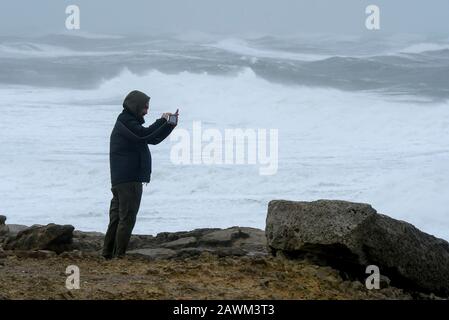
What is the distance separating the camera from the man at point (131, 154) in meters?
7.77

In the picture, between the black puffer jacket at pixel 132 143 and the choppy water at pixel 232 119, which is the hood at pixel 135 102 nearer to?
the black puffer jacket at pixel 132 143

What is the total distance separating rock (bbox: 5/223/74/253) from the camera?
8.59m

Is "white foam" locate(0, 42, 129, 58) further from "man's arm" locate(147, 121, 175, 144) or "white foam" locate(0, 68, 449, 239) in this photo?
"man's arm" locate(147, 121, 175, 144)

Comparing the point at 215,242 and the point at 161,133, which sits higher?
the point at 161,133

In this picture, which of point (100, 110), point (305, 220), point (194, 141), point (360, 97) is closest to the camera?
point (305, 220)

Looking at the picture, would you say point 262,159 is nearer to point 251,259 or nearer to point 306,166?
point 306,166

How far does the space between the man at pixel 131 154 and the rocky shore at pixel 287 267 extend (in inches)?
16.9

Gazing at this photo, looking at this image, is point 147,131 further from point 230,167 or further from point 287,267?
point 230,167

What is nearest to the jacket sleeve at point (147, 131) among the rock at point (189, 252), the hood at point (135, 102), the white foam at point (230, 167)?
the hood at point (135, 102)

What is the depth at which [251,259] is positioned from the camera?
768 cm

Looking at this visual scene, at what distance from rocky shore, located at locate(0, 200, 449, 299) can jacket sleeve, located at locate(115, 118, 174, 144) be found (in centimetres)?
97
